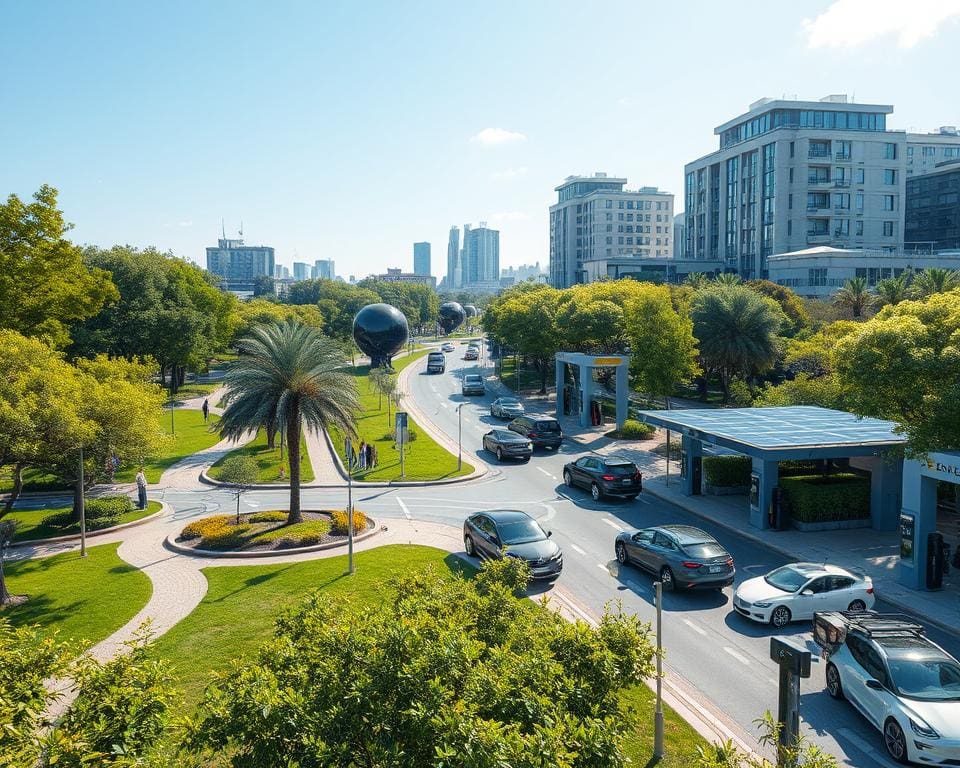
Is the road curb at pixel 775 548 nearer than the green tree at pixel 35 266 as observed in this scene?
Yes

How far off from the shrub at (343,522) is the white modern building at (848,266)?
60.8 metres

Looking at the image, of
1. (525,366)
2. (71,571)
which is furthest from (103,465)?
(525,366)

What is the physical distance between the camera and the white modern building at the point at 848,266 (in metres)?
71.4

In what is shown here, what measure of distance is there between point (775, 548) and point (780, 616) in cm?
599

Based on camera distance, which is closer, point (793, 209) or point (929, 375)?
point (929, 375)

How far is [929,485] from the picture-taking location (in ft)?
59.5

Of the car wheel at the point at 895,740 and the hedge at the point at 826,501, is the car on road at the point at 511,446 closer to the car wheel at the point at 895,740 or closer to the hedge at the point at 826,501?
the hedge at the point at 826,501

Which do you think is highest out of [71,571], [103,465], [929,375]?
[929,375]

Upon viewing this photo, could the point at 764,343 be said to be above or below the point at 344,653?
above

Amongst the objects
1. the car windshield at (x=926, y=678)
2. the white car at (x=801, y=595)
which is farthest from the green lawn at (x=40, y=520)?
the car windshield at (x=926, y=678)

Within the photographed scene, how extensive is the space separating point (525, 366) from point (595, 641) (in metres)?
70.0

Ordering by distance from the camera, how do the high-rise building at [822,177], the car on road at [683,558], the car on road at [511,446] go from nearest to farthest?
1. the car on road at [683,558]
2. the car on road at [511,446]
3. the high-rise building at [822,177]

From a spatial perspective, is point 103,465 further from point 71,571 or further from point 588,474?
point 588,474

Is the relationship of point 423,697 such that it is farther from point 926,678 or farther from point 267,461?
point 267,461
